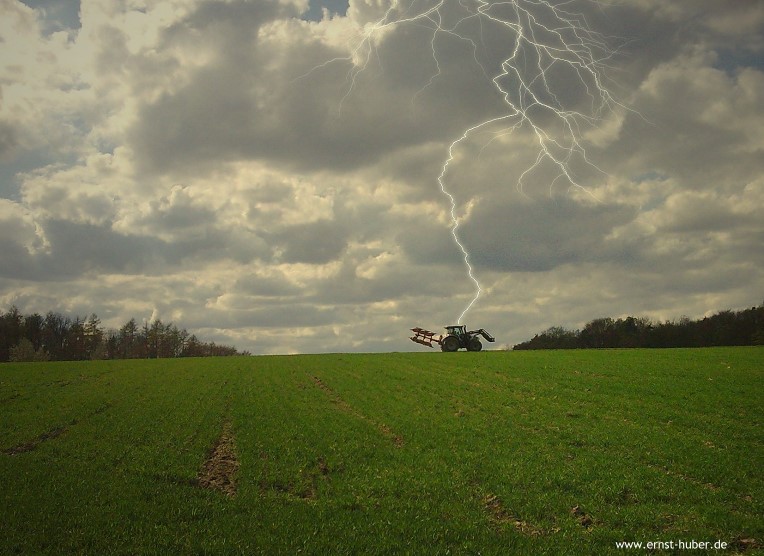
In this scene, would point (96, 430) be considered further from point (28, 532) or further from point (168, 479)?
point (28, 532)

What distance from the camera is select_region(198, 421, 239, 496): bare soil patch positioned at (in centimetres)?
1607

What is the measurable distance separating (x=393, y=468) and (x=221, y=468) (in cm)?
590

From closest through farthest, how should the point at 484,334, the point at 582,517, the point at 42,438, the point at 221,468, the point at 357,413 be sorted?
the point at 582,517 < the point at 221,468 < the point at 42,438 < the point at 357,413 < the point at 484,334

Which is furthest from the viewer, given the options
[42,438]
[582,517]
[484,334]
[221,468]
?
[484,334]

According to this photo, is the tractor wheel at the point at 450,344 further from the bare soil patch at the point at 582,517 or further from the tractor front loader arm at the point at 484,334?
the bare soil patch at the point at 582,517

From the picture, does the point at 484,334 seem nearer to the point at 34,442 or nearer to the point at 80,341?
the point at 34,442

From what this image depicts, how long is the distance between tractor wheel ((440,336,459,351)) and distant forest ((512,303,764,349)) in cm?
4434

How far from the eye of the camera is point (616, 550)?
1178cm

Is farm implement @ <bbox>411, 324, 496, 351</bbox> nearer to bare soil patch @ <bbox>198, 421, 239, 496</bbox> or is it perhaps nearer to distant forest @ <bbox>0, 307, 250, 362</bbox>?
bare soil patch @ <bbox>198, 421, 239, 496</bbox>

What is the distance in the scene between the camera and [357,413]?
27.9 m

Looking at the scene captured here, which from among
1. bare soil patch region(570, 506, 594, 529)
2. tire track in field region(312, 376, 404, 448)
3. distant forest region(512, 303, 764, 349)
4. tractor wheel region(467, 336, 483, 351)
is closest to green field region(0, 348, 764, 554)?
bare soil patch region(570, 506, 594, 529)

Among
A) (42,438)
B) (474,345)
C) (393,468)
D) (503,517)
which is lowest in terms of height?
(503,517)

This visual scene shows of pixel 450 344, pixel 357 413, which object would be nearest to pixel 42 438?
pixel 357 413

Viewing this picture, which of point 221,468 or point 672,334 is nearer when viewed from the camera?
point 221,468
